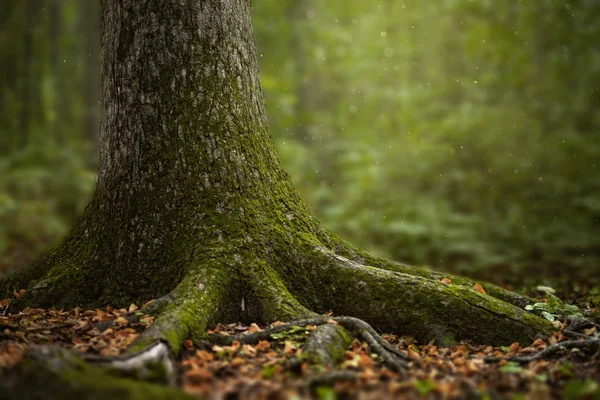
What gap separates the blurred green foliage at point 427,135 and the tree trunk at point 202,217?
4.94m

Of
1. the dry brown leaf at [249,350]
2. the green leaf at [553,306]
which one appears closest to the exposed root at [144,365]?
the dry brown leaf at [249,350]

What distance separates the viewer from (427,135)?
12438mm

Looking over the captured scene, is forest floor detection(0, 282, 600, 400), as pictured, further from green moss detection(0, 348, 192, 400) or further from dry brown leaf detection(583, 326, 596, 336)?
green moss detection(0, 348, 192, 400)

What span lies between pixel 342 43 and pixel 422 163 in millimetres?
6099

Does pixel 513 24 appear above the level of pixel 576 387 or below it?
above

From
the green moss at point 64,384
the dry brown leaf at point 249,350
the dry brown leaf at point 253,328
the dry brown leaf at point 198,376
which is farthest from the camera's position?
the dry brown leaf at point 253,328

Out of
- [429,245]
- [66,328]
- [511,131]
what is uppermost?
[511,131]

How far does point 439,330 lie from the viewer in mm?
3727

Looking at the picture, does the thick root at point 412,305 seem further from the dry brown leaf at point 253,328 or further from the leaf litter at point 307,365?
the dry brown leaf at point 253,328

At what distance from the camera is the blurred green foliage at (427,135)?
10.5m

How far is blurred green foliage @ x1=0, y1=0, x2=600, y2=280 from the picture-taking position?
10531mm

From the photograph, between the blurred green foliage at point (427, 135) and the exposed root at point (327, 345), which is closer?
the exposed root at point (327, 345)

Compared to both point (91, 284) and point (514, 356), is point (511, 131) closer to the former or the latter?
point (514, 356)

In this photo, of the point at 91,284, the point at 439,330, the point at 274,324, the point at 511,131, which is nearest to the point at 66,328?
the point at 91,284
